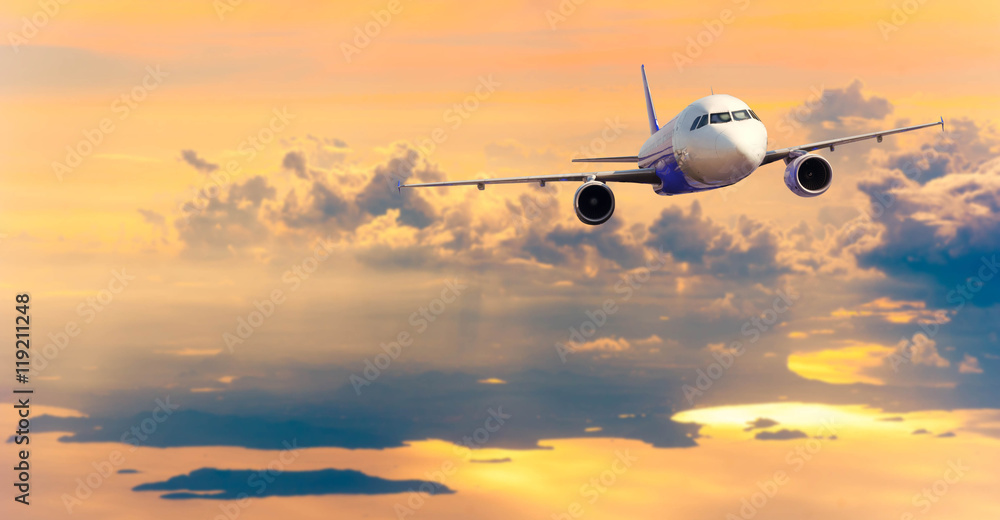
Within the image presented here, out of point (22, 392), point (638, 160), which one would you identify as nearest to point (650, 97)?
point (638, 160)

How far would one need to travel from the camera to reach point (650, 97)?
244ft

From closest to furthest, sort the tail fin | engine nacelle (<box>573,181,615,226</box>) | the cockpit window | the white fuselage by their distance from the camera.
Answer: the white fuselage < the cockpit window < engine nacelle (<box>573,181,615,226</box>) < the tail fin

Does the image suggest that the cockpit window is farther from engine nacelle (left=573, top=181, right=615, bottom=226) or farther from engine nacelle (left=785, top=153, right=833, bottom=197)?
engine nacelle (left=573, top=181, right=615, bottom=226)

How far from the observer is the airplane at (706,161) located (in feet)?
166

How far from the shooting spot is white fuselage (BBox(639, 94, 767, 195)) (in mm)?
50281

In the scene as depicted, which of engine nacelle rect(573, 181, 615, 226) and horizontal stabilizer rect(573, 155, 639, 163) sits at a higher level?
horizontal stabilizer rect(573, 155, 639, 163)

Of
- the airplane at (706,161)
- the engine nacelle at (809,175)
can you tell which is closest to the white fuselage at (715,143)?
the airplane at (706,161)

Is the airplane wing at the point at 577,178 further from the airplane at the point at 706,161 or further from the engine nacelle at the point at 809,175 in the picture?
the engine nacelle at the point at 809,175

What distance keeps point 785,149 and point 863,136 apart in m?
4.44

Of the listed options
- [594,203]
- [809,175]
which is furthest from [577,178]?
[809,175]

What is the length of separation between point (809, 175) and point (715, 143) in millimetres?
6793

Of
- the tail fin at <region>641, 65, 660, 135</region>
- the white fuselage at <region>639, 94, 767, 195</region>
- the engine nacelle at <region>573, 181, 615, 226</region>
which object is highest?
the tail fin at <region>641, 65, 660, 135</region>

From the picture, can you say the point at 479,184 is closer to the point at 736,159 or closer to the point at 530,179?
the point at 530,179

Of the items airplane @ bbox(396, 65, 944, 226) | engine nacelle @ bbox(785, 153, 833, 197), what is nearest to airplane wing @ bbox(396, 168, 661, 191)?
airplane @ bbox(396, 65, 944, 226)
